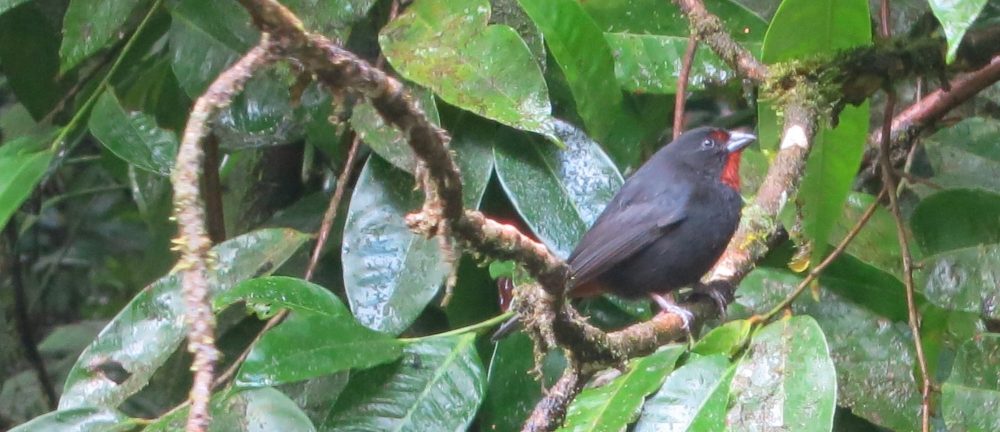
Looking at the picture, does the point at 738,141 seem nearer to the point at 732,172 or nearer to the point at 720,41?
the point at 732,172

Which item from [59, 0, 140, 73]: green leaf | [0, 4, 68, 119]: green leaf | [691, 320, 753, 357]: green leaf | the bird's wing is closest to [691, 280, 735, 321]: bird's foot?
the bird's wing

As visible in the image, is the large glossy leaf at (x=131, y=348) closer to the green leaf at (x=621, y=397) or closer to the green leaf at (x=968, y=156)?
the green leaf at (x=621, y=397)

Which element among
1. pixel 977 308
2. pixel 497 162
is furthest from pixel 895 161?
pixel 497 162

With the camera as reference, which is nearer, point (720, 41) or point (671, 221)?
point (720, 41)

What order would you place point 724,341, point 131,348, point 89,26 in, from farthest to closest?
point 89,26 < point 131,348 < point 724,341

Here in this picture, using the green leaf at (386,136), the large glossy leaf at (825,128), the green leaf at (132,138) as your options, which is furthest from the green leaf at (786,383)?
the green leaf at (132,138)

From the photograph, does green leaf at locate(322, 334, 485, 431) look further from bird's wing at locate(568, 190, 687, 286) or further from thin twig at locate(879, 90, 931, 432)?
thin twig at locate(879, 90, 931, 432)

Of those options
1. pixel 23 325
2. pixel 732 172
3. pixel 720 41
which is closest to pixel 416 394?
pixel 720 41
